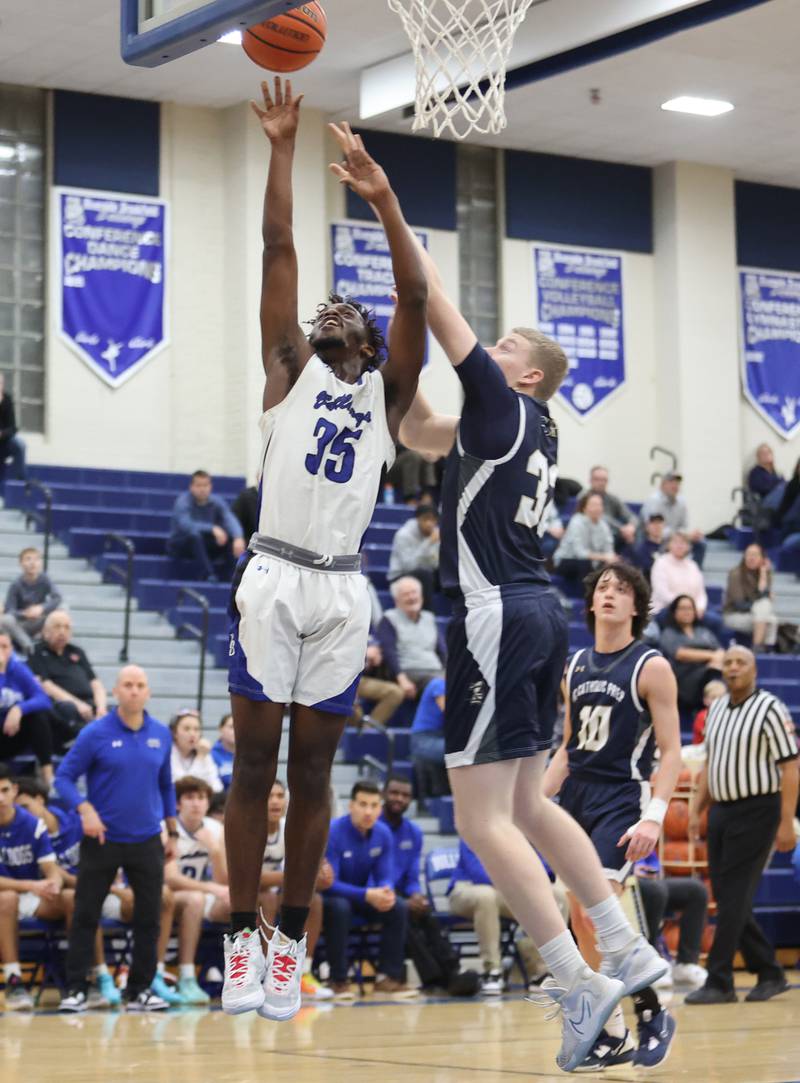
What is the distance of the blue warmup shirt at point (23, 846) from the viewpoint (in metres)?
11.5

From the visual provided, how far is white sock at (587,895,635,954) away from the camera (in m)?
6.59

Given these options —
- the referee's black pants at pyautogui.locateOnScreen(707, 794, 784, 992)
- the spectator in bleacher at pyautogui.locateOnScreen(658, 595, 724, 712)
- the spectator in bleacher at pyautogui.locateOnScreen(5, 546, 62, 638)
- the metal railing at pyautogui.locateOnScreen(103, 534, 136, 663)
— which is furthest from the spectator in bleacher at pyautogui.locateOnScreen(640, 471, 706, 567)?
the referee's black pants at pyautogui.locateOnScreen(707, 794, 784, 992)

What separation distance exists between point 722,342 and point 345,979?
13.2 m

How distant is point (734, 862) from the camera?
450 inches

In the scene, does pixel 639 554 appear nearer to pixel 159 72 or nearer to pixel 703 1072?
pixel 159 72

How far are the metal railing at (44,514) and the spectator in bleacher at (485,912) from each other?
17.3 ft

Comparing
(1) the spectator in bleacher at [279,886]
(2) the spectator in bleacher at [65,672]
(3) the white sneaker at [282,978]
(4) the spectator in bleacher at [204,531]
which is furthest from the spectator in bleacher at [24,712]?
(3) the white sneaker at [282,978]

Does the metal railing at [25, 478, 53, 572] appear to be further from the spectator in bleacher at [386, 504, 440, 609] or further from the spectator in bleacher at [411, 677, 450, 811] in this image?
the spectator in bleacher at [411, 677, 450, 811]

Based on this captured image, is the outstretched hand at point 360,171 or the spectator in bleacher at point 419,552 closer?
the outstretched hand at point 360,171

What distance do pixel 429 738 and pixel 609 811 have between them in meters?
6.64

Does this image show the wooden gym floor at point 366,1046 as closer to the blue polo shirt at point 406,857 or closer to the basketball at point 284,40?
the blue polo shirt at point 406,857

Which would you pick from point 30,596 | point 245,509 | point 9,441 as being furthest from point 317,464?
point 9,441

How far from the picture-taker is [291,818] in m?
6.21

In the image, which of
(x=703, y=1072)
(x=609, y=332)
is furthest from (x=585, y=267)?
(x=703, y=1072)
